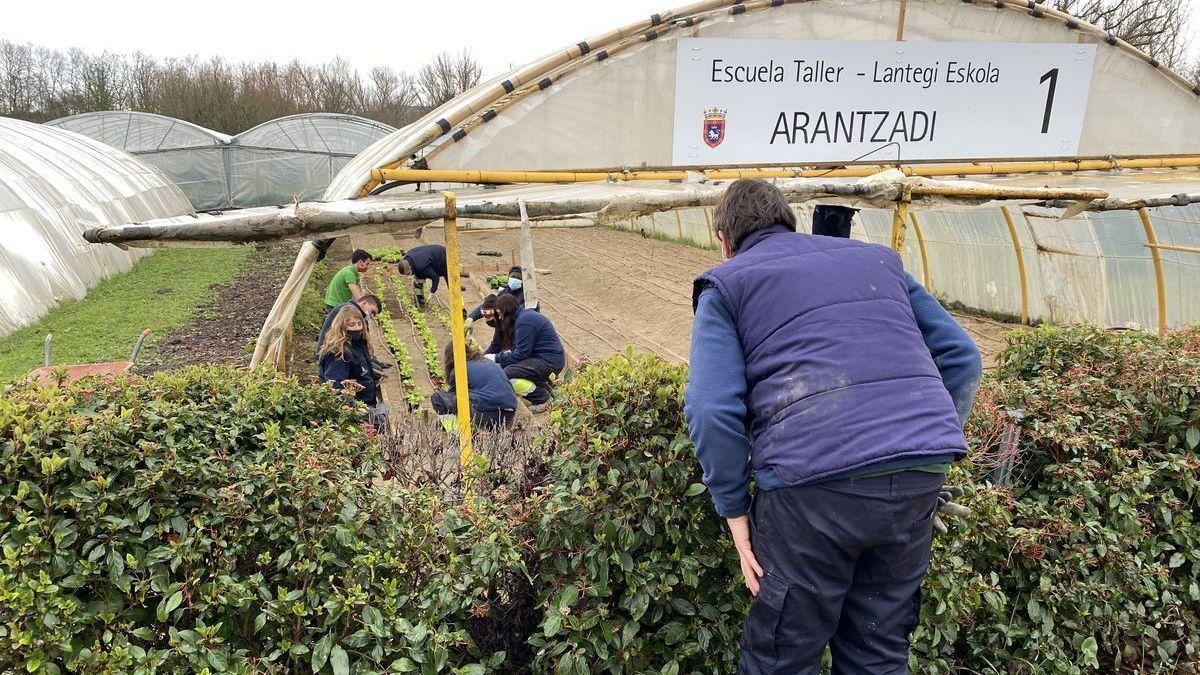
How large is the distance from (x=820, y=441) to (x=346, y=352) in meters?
4.78

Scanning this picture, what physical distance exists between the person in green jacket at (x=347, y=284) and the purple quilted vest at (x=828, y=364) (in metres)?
7.67

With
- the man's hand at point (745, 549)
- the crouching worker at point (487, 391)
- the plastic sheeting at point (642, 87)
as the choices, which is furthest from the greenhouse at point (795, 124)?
the man's hand at point (745, 549)

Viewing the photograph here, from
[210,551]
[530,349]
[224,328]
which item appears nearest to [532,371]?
[530,349]

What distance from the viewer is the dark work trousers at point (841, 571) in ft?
6.31

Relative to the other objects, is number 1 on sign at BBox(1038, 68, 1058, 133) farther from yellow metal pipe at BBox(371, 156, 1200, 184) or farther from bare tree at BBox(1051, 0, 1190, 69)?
bare tree at BBox(1051, 0, 1190, 69)

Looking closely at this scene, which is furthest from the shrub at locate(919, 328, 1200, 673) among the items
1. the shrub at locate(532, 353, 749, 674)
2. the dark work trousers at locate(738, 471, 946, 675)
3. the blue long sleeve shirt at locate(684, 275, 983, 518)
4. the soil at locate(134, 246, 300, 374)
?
the soil at locate(134, 246, 300, 374)

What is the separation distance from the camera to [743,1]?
525 cm

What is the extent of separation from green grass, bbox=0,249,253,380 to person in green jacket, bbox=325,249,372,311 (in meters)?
2.92

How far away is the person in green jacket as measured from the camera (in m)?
9.00

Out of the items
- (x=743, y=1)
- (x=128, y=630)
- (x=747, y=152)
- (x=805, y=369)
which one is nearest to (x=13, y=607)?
(x=128, y=630)

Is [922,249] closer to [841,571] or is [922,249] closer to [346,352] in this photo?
[346,352]

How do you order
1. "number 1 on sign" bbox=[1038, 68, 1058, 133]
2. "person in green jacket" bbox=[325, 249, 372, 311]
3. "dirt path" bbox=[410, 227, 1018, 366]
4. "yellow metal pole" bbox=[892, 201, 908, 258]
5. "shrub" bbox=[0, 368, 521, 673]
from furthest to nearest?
"dirt path" bbox=[410, 227, 1018, 366]
"person in green jacket" bbox=[325, 249, 372, 311]
"number 1 on sign" bbox=[1038, 68, 1058, 133]
"yellow metal pole" bbox=[892, 201, 908, 258]
"shrub" bbox=[0, 368, 521, 673]

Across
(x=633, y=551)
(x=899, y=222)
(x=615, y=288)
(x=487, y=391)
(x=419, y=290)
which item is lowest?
(x=615, y=288)

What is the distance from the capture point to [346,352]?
5840 mm
